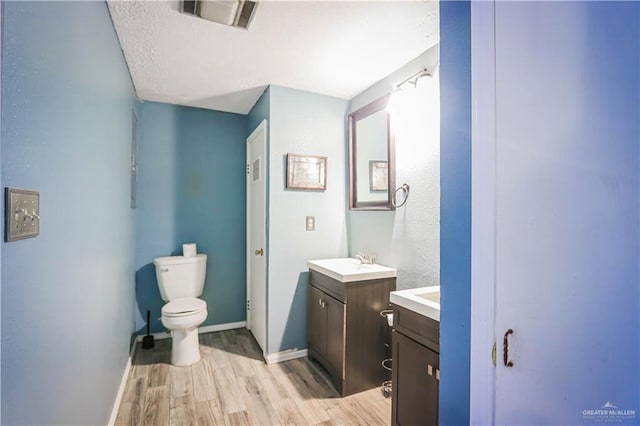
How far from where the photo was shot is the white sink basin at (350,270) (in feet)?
6.54

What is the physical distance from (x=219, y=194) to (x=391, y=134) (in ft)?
6.43

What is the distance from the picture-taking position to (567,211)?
30.0 inches


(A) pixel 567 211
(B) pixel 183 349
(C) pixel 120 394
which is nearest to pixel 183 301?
(B) pixel 183 349

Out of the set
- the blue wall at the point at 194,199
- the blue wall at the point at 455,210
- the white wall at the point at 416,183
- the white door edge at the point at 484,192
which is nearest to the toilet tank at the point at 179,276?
the blue wall at the point at 194,199

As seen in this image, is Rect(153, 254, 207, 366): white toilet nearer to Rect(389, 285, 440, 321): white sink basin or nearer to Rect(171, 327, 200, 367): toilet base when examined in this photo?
Rect(171, 327, 200, 367): toilet base

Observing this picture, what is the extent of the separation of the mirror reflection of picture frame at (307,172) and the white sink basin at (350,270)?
26.7 inches

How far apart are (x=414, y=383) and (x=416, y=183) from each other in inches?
47.7

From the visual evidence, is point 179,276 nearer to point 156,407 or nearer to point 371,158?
point 156,407

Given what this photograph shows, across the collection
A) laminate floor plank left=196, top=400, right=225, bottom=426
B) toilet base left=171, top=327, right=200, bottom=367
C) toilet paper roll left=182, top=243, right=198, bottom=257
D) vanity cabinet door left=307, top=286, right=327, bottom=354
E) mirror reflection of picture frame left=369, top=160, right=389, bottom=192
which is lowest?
laminate floor plank left=196, top=400, right=225, bottom=426

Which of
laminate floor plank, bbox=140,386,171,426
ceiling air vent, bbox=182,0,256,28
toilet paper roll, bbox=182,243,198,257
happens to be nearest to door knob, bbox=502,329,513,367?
ceiling air vent, bbox=182,0,256,28

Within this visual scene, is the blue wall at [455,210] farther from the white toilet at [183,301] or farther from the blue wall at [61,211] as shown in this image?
the white toilet at [183,301]

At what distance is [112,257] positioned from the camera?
1.74m

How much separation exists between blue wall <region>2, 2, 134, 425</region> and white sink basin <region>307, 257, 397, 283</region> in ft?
4.45

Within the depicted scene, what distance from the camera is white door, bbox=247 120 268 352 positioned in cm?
261
